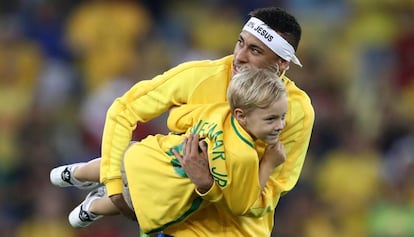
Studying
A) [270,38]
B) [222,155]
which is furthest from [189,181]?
[270,38]

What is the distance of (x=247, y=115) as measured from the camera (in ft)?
22.5

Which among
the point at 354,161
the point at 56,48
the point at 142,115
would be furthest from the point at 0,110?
the point at 142,115

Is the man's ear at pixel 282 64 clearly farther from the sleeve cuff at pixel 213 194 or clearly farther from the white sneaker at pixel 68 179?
the white sneaker at pixel 68 179

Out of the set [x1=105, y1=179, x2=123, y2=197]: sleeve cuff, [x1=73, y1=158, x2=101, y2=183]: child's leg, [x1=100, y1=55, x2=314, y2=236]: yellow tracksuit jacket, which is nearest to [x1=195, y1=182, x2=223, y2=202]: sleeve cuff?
[x1=100, y1=55, x2=314, y2=236]: yellow tracksuit jacket

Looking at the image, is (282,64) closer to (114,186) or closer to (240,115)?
(240,115)

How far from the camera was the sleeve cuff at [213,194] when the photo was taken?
692cm

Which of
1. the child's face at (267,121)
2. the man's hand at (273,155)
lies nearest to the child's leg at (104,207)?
the man's hand at (273,155)

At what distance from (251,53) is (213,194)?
701mm

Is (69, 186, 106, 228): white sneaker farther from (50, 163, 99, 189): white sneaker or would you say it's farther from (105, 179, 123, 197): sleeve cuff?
(105, 179, 123, 197): sleeve cuff

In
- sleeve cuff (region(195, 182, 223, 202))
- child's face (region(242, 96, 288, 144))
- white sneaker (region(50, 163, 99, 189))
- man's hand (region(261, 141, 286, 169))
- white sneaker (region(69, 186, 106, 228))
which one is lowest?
white sneaker (region(69, 186, 106, 228))

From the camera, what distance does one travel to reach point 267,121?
6809 mm

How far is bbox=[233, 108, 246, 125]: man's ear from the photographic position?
6859 millimetres

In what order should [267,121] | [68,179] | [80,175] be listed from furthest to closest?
1. [68,179]
2. [80,175]
3. [267,121]

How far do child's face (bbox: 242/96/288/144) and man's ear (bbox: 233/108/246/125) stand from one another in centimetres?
1
